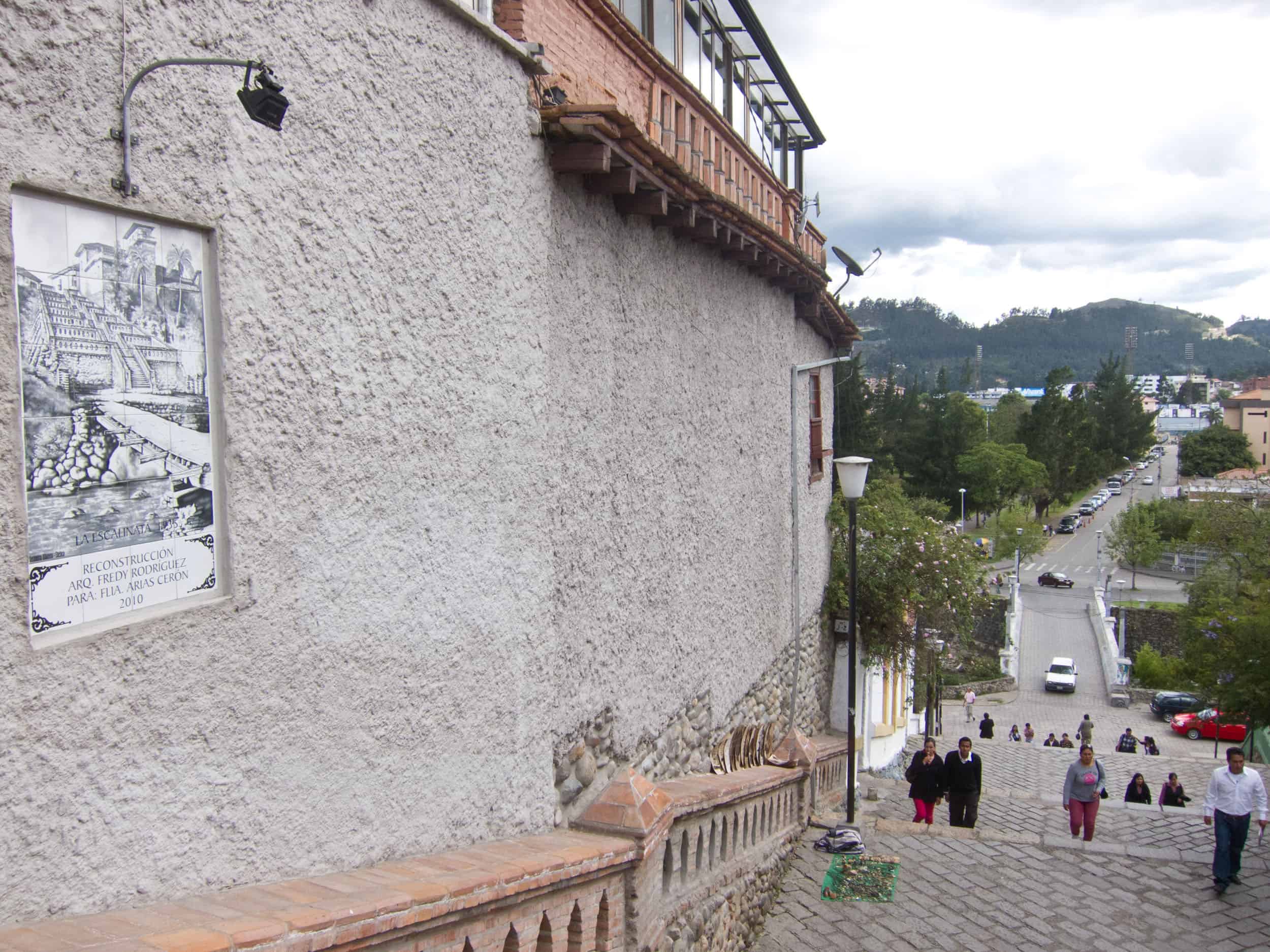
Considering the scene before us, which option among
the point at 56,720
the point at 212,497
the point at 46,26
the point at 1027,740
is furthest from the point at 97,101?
the point at 1027,740

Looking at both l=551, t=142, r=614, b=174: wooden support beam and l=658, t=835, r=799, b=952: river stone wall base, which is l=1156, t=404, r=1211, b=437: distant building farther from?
l=551, t=142, r=614, b=174: wooden support beam

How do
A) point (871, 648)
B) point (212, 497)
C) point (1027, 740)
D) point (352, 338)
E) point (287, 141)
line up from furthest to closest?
point (1027, 740), point (871, 648), point (352, 338), point (287, 141), point (212, 497)

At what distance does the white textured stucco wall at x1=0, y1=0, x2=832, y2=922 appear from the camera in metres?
2.78

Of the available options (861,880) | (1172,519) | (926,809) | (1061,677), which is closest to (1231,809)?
(861,880)

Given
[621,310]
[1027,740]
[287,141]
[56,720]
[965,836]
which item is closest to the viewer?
[56,720]

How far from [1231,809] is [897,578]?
6.62m

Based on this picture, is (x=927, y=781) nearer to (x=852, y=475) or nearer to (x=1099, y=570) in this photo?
(x=852, y=475)

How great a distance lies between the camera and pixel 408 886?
347 centimetres

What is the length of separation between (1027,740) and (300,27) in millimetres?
26323

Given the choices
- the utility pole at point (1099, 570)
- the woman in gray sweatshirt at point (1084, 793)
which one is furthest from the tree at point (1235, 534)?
the woman in gray sweatshirt at point (1084, 793)

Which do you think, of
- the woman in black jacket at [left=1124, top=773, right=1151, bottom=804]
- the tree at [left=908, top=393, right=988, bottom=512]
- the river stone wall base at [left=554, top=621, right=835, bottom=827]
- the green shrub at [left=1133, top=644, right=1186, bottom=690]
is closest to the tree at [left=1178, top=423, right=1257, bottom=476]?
the tree at [left=908, top=393, right=988, bottom=512]

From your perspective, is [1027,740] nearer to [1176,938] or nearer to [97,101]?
[1176,938]

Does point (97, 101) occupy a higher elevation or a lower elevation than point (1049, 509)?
higher

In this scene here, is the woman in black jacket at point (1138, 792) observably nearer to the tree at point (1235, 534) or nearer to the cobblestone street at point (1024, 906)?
the cobblestone street at point (1024, 906)
